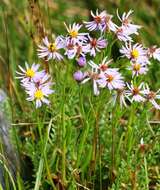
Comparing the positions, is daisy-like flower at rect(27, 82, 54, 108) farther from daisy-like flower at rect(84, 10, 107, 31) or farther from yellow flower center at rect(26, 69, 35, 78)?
daisy-like flower at rect(84, 10, 107, 31)

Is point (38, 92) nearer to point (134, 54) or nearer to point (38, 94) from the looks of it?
point (38, 94)

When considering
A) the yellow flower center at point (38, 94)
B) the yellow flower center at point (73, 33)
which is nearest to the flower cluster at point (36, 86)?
the yellow flower center at point (38, 94)

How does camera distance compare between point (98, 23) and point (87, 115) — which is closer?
point (98, 23)

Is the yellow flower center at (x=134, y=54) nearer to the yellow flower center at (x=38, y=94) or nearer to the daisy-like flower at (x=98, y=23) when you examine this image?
the daisy-like flower at (x=98, y=23)

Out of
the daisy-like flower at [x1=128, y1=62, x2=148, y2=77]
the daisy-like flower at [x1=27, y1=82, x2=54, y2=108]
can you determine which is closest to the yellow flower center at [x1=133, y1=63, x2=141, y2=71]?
the daisy-like flower at [x1=128, y1=62, x2=148, y2=77]

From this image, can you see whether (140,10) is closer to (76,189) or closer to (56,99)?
(56,99)

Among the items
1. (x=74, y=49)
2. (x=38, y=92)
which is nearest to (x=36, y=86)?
(x=38, y=92)

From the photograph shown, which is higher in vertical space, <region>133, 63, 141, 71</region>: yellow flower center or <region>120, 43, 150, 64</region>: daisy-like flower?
<region>120, 43, 150, 64</region>: daisy-like flower
